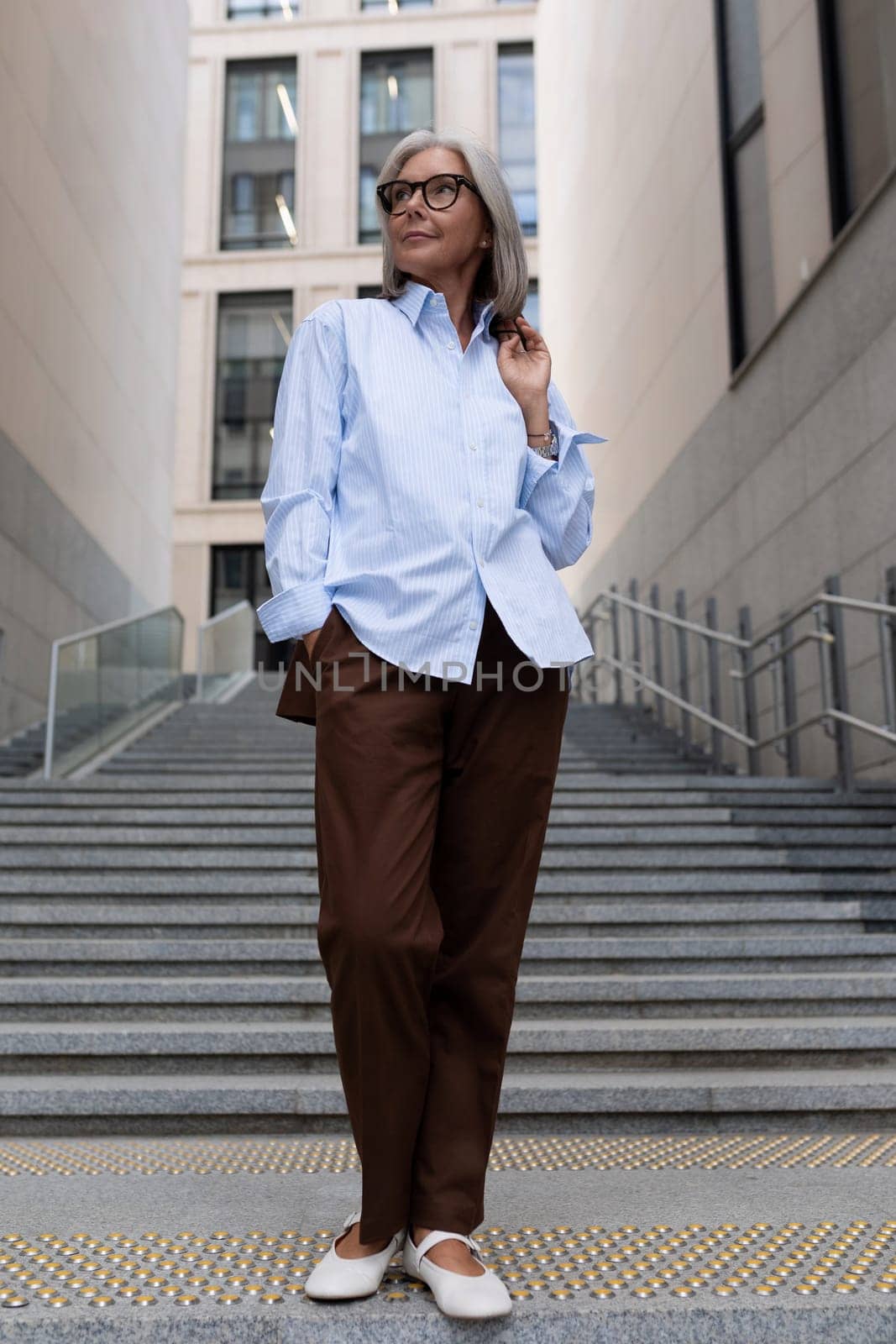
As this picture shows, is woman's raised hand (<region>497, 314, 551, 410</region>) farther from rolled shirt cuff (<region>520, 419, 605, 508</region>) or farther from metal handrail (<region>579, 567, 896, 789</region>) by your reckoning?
metal handrail (<region>579, 567, 896, 789</region>)

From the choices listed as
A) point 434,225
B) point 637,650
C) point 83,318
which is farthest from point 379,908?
point 83,318

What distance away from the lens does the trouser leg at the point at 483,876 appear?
71.4 inches

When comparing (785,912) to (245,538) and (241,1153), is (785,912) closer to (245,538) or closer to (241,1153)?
(241,1153)

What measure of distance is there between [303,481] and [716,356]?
841cm

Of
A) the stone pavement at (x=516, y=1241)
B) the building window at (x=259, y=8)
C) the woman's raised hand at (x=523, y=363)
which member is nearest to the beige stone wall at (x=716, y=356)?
the stone pavement at (x=516, y=1241)

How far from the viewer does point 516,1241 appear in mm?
1990

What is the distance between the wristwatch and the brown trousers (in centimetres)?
30

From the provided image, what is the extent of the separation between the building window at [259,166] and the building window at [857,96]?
15.3 metres

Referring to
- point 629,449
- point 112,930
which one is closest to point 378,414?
point 112,930

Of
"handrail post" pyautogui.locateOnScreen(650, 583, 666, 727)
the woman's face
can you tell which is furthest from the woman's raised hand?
"handrail post" pyautogui.locateOnScreen(650, 583, 666, 727)

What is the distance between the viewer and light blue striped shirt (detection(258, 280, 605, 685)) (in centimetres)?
183

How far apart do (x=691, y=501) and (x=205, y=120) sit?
15.4m

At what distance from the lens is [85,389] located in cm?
1245

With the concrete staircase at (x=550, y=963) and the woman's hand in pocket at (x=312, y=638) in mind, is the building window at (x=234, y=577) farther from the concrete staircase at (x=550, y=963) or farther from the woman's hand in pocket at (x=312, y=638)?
the woman's hand in pocket at (x=312, y=638)
